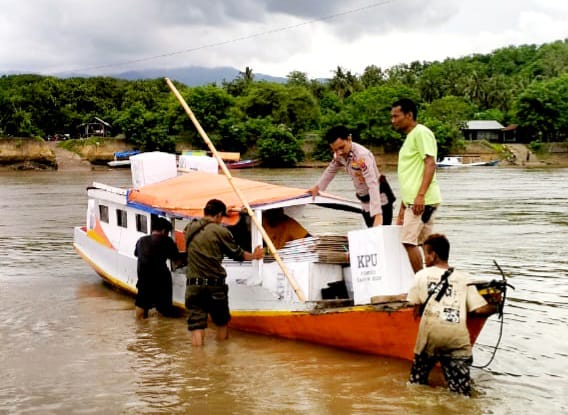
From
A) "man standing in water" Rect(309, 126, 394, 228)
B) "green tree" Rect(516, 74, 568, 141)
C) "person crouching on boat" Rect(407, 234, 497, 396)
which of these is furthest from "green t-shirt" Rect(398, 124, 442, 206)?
"green tree" Rect(516, 74, 568, 141)

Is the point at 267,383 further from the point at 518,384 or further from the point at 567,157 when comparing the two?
the point at 567,157

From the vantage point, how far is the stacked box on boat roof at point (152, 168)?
13250mm

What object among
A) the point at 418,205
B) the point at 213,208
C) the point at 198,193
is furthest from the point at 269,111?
the point at 418,205

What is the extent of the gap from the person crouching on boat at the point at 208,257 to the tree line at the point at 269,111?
60.1 meters

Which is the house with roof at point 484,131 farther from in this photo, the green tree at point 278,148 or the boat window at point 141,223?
the boat window at point 141,223

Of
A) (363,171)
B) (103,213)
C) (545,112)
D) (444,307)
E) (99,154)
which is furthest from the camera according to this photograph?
(545,112)

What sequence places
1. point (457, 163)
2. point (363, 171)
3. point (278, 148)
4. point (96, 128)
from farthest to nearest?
point (96, 128) → point (457, 163) → point (278, 148) → point (363, 171)

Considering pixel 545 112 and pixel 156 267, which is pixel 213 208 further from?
pixel 545 112

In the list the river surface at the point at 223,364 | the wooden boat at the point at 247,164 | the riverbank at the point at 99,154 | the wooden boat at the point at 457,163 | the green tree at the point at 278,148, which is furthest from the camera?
the green tree at the point at 278,148

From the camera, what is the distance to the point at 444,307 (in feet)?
21.6

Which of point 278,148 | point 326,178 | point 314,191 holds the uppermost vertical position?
point 278,148

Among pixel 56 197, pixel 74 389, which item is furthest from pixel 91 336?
pixel 56 197

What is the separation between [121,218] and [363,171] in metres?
5.94

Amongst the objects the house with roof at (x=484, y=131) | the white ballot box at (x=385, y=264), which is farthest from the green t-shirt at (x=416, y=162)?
the house with roof at (x=484, y=131)
